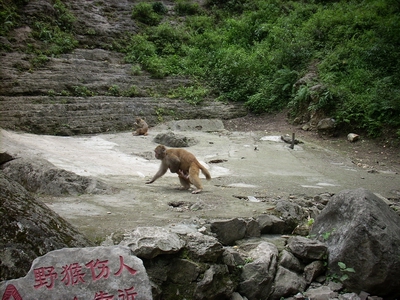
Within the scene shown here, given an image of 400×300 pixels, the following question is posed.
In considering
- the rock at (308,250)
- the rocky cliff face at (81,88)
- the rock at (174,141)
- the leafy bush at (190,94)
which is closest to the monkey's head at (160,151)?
the rock at (308,250)

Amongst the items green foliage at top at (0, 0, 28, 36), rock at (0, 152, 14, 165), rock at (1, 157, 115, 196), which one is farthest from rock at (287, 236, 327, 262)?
green foliage at top at (0, 0, 28, 36)

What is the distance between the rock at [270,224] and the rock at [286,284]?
0.76 meters

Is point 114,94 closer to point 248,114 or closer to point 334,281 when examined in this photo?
point 248,114

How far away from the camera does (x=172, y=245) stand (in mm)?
4531

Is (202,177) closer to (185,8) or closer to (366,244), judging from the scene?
(366,244)

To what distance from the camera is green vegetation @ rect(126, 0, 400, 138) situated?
16516mm

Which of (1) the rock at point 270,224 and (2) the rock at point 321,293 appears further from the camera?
(1) the rock at point 270,224

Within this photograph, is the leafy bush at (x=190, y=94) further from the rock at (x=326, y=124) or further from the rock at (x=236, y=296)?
the rock at (x=236, y=296)

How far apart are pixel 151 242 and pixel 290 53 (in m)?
18.3

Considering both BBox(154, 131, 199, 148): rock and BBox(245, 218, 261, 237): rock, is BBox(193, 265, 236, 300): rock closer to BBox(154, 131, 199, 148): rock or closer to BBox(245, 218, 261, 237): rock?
BBox(245, 218, 261, 237): rock

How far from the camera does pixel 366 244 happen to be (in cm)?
512

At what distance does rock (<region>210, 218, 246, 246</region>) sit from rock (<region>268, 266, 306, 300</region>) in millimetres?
742

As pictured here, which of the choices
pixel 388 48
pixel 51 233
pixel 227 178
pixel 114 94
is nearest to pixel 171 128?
pixel 114 94

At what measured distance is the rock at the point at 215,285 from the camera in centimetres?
460
